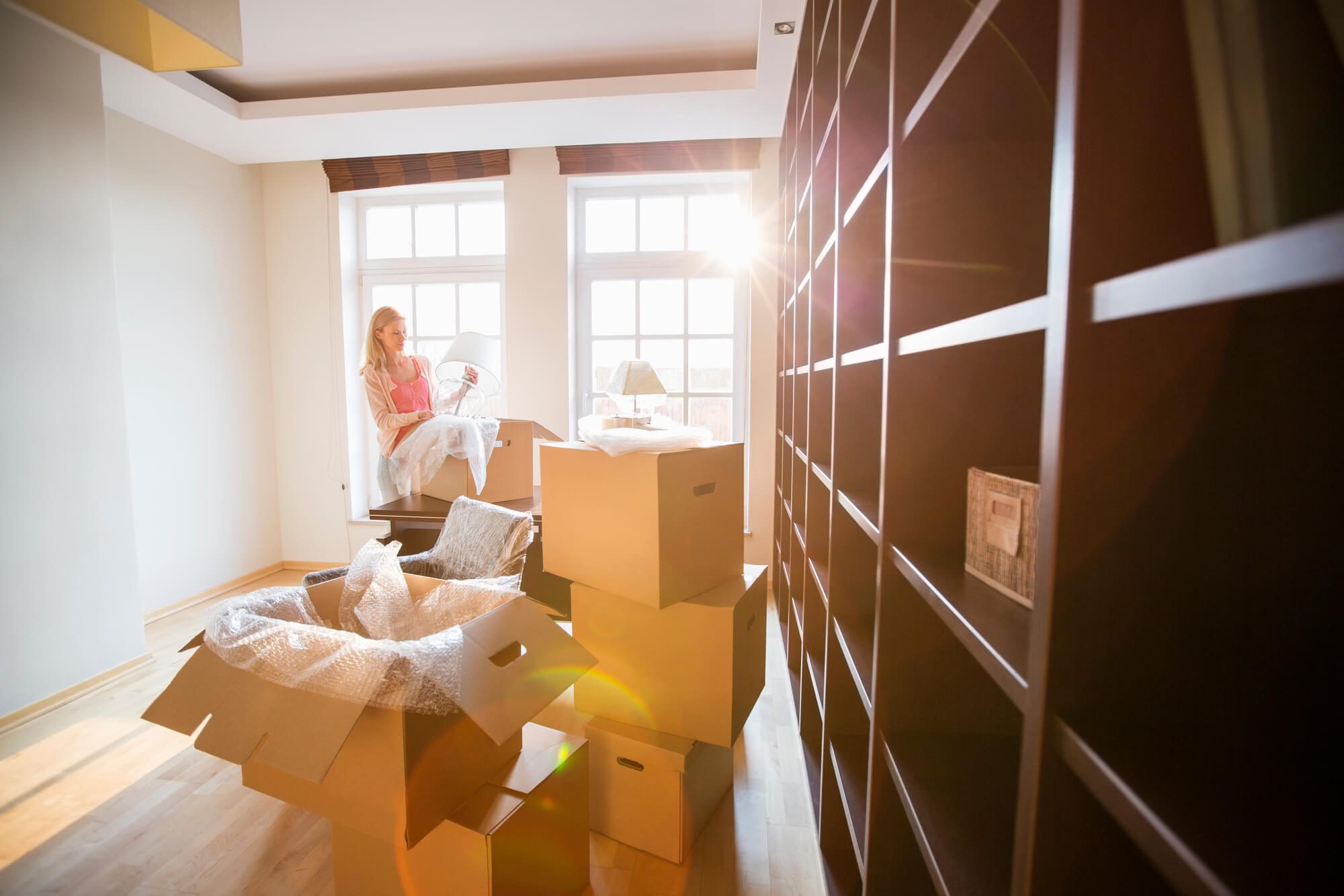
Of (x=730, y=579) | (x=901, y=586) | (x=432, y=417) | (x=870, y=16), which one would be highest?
(x=870, y=16)

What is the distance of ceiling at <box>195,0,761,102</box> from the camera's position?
8.35 ft

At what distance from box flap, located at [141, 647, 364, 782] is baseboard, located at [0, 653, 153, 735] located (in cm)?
193

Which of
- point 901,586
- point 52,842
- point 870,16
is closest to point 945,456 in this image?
point 901,586

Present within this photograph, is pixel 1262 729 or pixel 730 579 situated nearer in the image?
pixel 1262 729

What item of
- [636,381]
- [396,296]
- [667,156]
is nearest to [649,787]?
[636,381]

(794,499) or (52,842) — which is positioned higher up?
(794,499)

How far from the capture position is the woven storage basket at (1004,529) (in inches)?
28.4

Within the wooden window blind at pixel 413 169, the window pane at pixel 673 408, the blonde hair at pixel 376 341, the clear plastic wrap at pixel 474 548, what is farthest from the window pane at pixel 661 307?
the clear plastic wrap at pixel 474 548

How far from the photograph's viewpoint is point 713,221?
12.5 ft

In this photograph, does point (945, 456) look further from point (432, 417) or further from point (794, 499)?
point (432, 417)

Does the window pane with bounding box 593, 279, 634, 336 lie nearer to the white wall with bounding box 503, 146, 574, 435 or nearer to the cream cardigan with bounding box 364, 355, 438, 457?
the white wall with bounding box 503, 146, 574, 435

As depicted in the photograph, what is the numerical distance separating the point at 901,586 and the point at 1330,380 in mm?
619

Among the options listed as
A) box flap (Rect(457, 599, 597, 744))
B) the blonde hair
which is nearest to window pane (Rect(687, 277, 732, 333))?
the blonde hair

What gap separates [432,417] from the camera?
2717 mm
